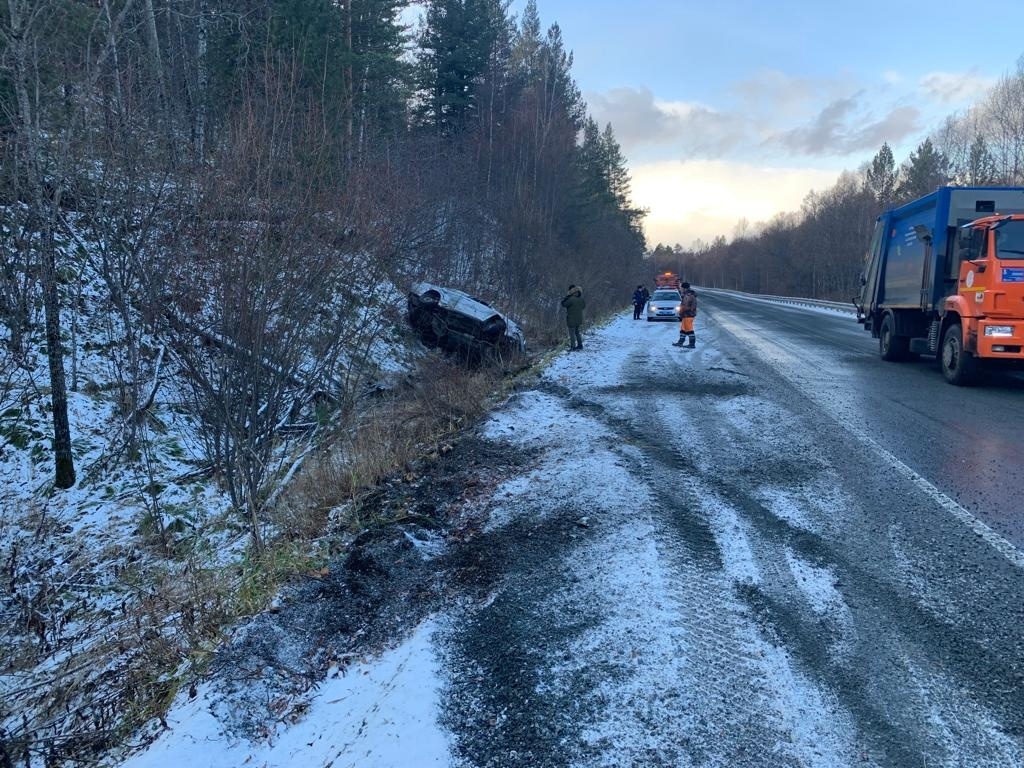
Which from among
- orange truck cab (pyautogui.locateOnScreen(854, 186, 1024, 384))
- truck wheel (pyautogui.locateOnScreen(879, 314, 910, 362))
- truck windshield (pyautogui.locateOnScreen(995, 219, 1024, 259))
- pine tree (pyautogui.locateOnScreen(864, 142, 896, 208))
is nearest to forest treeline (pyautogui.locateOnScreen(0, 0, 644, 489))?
orange truck cab (pyautogui.locateOnScreen(854, 186, 1024, 384))

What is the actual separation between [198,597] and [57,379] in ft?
16.3

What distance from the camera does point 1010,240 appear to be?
31.8 ft

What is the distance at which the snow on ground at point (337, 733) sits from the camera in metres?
2.58

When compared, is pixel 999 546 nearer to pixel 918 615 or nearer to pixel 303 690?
pixel 918 615

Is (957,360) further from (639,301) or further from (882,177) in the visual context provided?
(882,177)

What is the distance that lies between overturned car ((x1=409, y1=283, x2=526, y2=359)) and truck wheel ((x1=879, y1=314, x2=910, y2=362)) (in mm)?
8501

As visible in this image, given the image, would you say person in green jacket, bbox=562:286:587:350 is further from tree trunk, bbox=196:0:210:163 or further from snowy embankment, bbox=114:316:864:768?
snowy embankment, bbox=114:316:864:768

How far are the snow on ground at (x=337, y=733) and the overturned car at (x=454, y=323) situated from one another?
10.5m

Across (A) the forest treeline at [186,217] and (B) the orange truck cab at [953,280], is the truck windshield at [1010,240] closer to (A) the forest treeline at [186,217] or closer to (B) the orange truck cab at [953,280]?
(B) the orange truck cab at [953,280]

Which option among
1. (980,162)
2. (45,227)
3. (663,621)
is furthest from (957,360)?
(980,162)

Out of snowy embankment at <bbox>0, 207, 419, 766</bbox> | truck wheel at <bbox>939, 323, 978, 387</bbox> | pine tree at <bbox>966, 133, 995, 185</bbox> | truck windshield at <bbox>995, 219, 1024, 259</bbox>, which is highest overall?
pine tree at <bbox>966, 133, 995, 185</bbox>

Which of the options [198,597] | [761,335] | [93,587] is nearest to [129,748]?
[198,597]

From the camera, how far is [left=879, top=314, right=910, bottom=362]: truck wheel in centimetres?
1341

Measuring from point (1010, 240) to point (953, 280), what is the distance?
1702 millimetres
